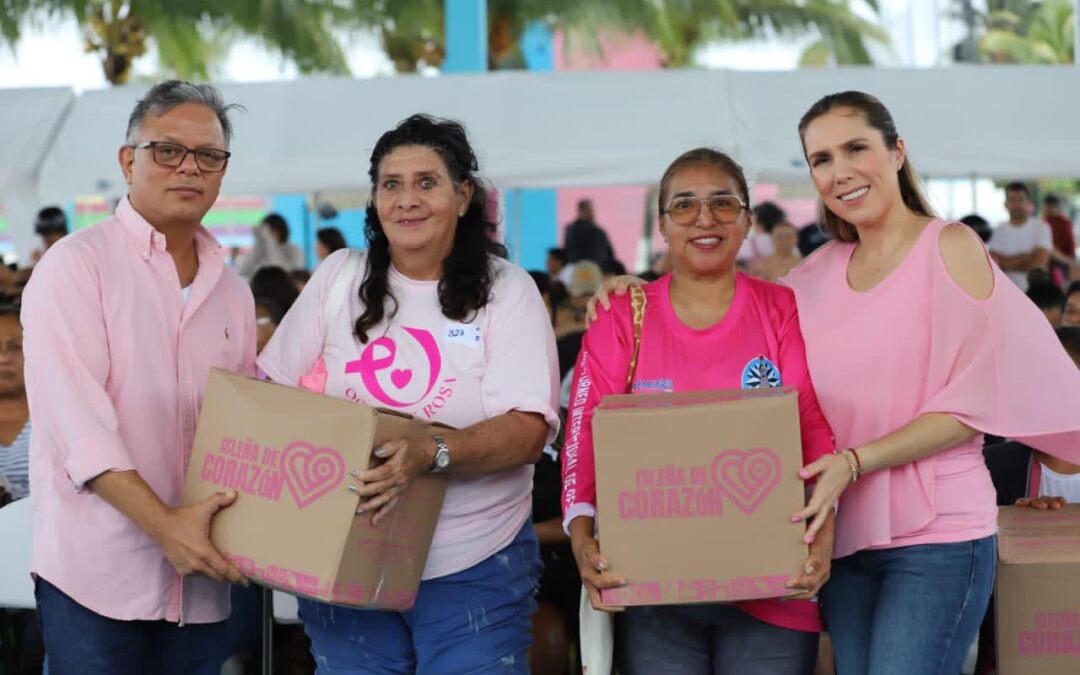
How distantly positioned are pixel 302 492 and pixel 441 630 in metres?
0.47

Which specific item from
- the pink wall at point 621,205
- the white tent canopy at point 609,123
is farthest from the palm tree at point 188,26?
the white tent canopy at point 609,123

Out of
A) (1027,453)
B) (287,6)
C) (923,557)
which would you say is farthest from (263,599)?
(287,6)

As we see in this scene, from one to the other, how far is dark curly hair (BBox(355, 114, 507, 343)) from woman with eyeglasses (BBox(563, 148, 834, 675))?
28 cm

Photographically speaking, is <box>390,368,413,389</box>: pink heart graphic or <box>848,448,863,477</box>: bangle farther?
<box>390,368,413,389</box>: pink heart graphic

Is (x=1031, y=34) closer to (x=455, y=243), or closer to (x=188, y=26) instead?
(x=188, y=26)

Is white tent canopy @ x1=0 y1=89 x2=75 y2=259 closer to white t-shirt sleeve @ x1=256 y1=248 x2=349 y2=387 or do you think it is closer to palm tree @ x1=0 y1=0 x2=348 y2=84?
white t-shirt sleeve @ x1=256 y1=248 x2=349 y2=387

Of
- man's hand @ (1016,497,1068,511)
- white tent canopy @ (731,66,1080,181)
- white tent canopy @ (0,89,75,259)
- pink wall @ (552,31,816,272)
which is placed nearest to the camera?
man's hand @ (1016,497,1068,511)

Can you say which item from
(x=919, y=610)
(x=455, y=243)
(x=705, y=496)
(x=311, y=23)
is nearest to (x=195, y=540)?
(x=455, y=243)

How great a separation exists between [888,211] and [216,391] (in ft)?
4.84

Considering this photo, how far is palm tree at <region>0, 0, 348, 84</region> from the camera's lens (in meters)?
20.8

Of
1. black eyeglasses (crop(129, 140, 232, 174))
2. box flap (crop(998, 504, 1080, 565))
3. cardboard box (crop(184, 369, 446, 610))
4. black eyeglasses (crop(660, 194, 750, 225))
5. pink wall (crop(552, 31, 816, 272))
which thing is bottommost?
box flap (crop(998, 504, 1080, 565))

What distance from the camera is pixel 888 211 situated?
2.91 m

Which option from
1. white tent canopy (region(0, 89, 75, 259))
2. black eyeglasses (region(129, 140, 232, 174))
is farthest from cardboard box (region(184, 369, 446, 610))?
white tent canopy (region(0, 89, 75, 259))

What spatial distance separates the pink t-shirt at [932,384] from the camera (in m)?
2.74
